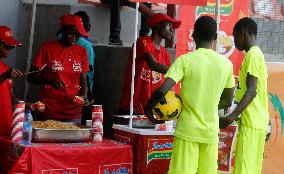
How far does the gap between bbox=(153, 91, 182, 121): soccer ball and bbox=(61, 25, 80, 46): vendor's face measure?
1.41 m

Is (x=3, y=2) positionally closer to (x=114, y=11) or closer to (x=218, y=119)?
(x=114, y=11)

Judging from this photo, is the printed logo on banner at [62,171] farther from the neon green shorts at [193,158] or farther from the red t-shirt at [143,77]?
the red t-shirt at [143,77]

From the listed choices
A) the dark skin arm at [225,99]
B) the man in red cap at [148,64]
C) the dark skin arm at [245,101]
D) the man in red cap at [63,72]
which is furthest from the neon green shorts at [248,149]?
the man in red cap at [63,72]

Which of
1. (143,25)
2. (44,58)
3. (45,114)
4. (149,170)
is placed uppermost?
(143,25)

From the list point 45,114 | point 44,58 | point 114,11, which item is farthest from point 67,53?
point 114,11

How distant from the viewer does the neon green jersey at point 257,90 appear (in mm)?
5191

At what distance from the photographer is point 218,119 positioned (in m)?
4.68

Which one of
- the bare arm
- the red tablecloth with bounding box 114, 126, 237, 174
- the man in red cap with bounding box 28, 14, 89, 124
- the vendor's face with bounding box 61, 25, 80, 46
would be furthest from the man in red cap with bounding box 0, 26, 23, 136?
the red tablecloth with bounding box 114, 126, 237, 174

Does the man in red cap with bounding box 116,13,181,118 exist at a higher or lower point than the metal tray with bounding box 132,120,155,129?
higher

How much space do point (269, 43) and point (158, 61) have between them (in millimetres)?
3835

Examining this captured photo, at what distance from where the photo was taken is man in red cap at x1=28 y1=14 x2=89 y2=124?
5.61 meters

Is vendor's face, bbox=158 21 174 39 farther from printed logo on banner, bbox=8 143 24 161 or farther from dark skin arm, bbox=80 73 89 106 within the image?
printed logo on banner, bbox=8 143 24 161

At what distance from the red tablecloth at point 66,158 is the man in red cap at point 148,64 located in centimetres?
77

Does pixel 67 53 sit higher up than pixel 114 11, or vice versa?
pixel 114 11
